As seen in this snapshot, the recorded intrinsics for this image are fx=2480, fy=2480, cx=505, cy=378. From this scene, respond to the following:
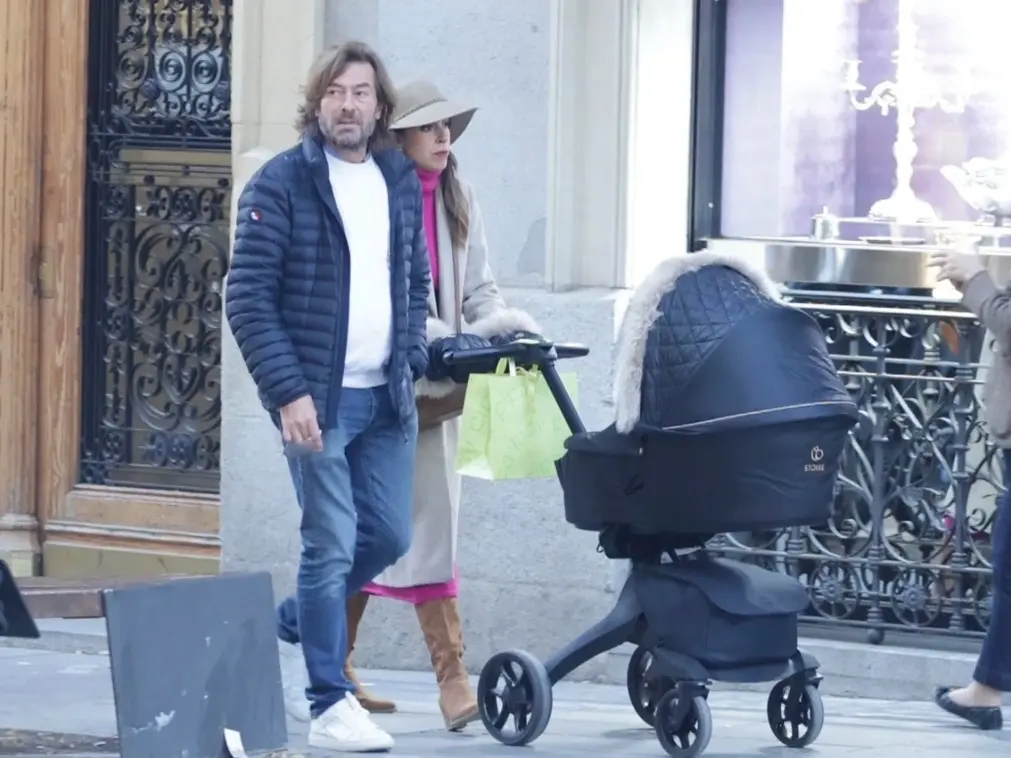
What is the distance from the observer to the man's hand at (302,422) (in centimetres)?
626

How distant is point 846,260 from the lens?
27.1ft

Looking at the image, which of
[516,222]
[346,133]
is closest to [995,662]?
[516,222]

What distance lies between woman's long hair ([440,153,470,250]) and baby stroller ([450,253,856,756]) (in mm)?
561

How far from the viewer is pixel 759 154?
838 centimetres

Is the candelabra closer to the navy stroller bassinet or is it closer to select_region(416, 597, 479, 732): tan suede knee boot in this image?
the navy stroller bassinet

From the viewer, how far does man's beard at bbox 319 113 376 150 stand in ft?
21.2

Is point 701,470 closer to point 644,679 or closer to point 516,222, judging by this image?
point 644,679

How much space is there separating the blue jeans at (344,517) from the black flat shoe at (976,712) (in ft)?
5.46

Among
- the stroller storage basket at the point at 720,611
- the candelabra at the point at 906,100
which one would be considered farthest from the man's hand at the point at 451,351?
the candelabra at the point at 906,100

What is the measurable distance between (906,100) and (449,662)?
8.45 ft

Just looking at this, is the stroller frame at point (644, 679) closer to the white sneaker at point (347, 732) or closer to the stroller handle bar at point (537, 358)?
the stroller handle bar at point (537, 358)

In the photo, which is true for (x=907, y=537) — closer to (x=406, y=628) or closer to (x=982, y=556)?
(x=982, y=556)

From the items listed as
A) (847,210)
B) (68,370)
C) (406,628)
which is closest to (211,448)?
(68,370)

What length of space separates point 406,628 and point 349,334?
2143 millimetres
